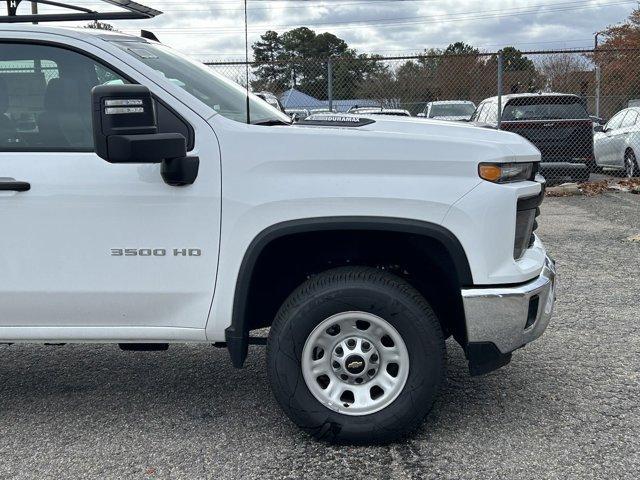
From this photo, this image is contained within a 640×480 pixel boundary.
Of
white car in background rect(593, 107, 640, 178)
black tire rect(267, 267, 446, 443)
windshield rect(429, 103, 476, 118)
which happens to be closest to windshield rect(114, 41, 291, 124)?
black tire rect(267, 267, 446, 443)

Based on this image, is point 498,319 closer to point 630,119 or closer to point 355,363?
point 355,363

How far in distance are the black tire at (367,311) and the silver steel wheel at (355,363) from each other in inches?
1.2

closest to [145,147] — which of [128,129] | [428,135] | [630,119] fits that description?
[128,129]

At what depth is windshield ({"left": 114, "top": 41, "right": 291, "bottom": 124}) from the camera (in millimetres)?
3732

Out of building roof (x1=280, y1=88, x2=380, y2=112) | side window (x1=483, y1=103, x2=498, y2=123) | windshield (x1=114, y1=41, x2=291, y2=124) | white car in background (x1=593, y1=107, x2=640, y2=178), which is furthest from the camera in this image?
white car in background (x1=593, y1=107, x2=640, y2=178)

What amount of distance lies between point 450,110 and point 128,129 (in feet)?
50.6

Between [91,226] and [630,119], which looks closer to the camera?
[91,226]

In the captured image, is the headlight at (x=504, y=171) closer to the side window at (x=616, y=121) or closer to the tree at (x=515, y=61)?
the tree at (x=515, y=61)

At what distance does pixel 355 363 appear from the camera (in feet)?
11.5

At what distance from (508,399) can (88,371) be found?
102 inches

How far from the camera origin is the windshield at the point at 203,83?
12.2 ft

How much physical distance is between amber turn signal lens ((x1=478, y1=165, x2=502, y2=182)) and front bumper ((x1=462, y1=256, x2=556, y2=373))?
1.64 feet

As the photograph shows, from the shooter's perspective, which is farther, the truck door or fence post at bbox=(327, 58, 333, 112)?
fence post at bbox=(327, 58, 333, 112)

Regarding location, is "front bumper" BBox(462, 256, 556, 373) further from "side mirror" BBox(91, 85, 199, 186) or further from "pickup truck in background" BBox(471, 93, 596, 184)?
"pickup truck in background" BBox(471, 93, 596, 184)
